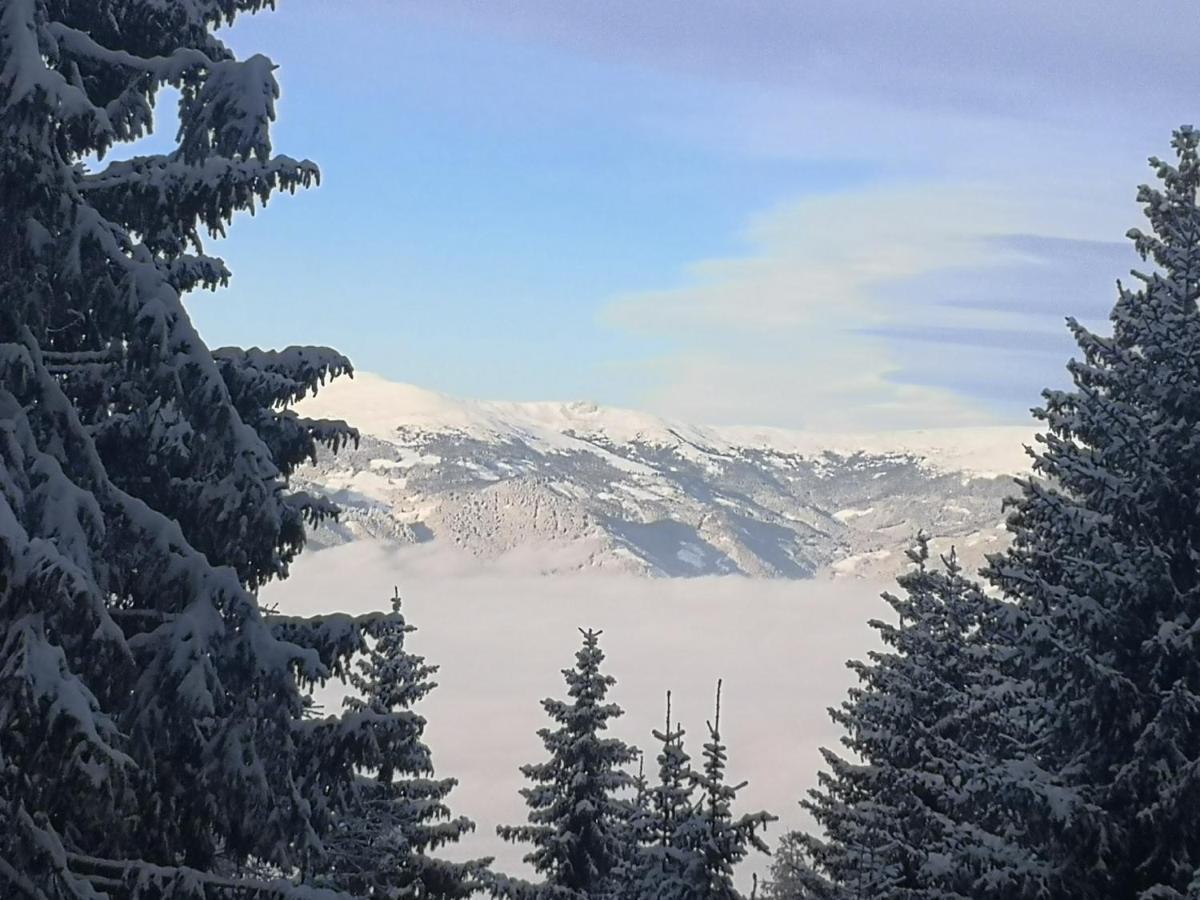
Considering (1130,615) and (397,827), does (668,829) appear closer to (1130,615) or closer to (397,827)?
(397,827)

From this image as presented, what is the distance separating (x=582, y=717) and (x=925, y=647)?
22.2 ft

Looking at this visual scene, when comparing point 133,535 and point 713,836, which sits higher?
point 133,535

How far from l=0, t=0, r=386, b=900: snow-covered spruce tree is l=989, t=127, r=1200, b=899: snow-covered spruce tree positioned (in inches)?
294

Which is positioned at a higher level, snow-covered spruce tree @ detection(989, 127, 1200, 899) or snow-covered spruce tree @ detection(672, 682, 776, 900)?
snow-covered spruce tree @ detection(989, 127, 1200, 899)

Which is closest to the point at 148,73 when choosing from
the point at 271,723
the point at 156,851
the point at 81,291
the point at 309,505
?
the point at 81,291

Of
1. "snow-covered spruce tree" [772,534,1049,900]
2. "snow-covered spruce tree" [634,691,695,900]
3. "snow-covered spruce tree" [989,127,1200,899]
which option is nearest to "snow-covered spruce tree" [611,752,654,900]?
"snow-covered spruce tree" [634,691,695,900]

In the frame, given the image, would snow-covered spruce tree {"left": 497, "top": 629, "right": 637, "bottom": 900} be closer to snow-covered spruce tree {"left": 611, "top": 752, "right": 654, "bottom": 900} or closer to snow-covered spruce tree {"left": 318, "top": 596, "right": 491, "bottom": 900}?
snow-covered spruce tree {"left": 611, "top": 752, "right": 654, "bottom": 900}

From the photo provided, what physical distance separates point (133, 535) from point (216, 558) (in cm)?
94

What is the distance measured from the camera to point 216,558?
8359mm

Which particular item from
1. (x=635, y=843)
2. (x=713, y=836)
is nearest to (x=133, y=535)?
(x=713, y=836)

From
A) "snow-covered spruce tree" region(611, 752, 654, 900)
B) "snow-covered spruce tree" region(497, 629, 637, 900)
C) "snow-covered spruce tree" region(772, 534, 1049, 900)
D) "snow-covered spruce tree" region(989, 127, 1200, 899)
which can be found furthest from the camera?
"snow-covered spruce tree" region(497, 629, 637, 900)

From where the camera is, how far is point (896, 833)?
22.0 meters

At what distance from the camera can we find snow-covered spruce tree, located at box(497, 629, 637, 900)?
24.7 m

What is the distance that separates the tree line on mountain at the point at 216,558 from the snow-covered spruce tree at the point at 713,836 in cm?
635
